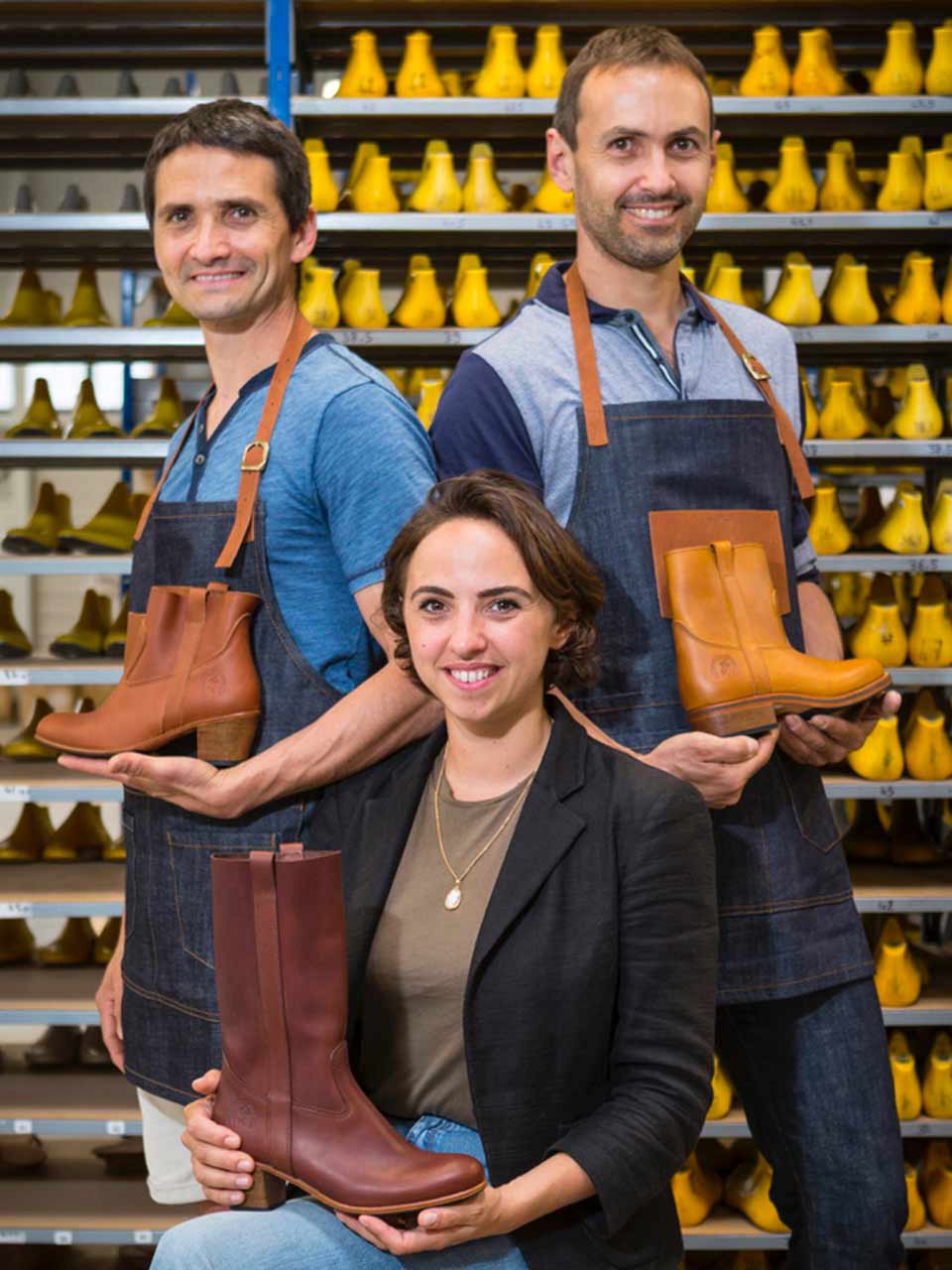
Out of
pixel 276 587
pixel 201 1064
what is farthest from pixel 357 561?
pixel 201 1064

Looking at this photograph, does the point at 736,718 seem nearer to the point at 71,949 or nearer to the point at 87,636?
the point at 87,636

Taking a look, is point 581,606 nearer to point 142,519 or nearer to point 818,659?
point 818,659

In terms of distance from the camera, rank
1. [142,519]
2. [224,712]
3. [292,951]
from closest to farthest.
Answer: [292,951] < [224,712] < [142,519]

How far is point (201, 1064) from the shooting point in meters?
1.78

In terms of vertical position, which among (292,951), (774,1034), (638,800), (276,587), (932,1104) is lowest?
(932,1104)

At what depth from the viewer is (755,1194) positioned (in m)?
3.12

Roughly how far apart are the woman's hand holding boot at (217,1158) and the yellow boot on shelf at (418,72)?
105 inches

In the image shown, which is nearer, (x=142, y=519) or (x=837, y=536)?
(x=142, y=519)

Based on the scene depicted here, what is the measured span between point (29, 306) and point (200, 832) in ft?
7.70

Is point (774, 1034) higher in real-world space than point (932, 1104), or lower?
higher

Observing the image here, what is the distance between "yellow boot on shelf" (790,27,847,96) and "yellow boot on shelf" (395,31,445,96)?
86 centimetres

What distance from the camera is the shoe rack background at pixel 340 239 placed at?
10.4ft

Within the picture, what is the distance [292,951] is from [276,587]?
1.88 feet

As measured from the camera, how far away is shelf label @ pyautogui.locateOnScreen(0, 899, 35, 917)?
3.10 meters
